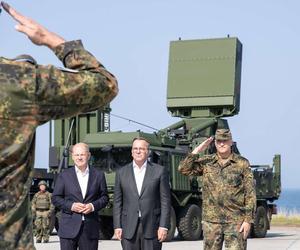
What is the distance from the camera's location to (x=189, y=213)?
1822 cm

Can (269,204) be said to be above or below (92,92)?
below

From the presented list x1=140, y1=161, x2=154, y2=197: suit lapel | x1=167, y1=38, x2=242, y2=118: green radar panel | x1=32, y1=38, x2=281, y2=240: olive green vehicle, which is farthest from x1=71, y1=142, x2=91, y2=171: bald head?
x1=167, y1=38, x2=242, y2=118: green radar panel

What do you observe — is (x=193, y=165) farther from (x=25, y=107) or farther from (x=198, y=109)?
(x=198, y=109)

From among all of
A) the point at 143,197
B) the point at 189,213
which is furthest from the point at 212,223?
the point at 189,213

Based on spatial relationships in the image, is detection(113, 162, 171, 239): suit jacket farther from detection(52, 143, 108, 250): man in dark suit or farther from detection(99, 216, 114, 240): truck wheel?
detection(99, 216, 114, 240): truck wheel

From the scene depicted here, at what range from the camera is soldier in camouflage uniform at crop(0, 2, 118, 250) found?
214cm

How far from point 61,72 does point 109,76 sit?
0.15 m

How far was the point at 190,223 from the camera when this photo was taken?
712 inches

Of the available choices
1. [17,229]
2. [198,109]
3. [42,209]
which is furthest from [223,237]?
[198,109]

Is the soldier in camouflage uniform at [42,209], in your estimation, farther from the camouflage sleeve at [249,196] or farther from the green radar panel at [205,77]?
the camouflage sleeve at [249,196]

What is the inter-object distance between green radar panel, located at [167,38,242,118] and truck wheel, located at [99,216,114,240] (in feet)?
14.4

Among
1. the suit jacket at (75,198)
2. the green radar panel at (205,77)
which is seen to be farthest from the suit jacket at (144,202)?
the green radar panel at (205,77)

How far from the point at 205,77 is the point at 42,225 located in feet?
19.2

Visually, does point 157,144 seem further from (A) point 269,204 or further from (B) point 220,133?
(B) point 220,133
